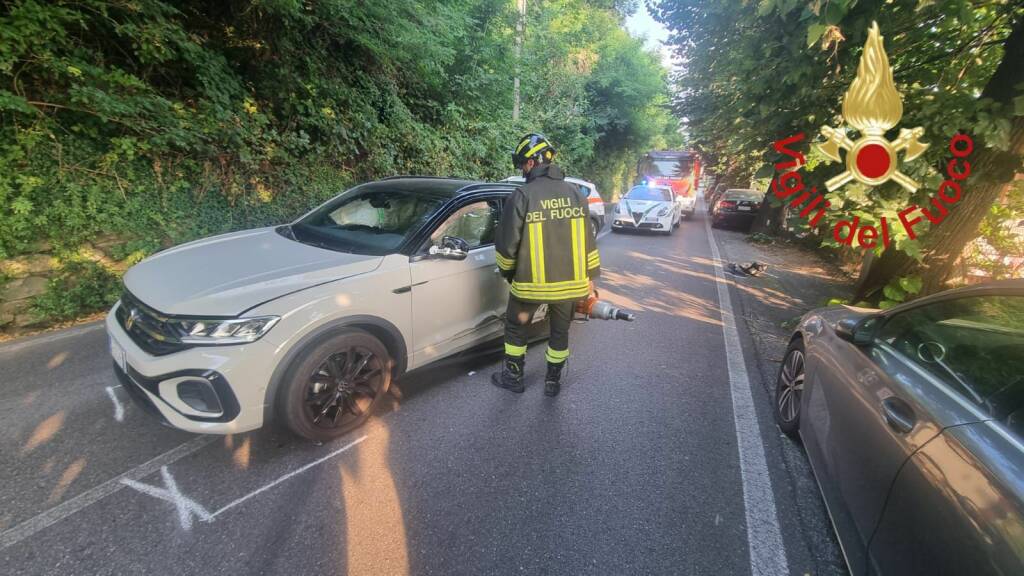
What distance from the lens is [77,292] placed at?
4.31 metres

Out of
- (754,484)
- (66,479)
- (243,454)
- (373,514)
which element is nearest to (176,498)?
(243,454)

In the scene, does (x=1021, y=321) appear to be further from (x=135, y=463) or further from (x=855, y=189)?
(x=135, y=463)

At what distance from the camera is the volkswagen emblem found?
7.95 feet

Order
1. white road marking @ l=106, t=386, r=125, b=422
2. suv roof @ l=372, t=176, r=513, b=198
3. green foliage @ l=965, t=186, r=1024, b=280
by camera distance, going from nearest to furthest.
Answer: white road marking @ l=106, t=386, r=125, b=422, suv roof @ l=372, t=176, r=513, b=198, green foliage @ l=965, t=186, r=1024, b=280

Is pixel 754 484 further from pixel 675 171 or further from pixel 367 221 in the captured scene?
pixel 675 171

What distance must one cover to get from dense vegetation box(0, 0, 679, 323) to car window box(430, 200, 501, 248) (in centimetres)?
363

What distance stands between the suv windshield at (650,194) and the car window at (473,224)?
10.1 meters

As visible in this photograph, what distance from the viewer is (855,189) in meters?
3.53

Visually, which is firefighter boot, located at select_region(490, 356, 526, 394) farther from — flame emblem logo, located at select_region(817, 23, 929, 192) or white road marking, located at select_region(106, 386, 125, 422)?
flame emblem logo, located at select_region(817, 23, 929, 192)

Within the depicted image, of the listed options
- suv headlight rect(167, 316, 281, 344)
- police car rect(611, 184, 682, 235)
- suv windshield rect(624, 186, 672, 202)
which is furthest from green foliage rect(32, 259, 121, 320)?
suv windshield rect(624, 186, 672, 202)


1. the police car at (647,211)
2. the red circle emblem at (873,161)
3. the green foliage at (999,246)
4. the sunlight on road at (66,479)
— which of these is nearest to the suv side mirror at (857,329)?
the red circle emblem at (873,161)

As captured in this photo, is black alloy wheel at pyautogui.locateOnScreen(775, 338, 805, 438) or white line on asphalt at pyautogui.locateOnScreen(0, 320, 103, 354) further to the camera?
white line on asphalt at pyautogui.locateOnScreen(0, 320, 103, 354)

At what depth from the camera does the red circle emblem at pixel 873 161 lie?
359 centimetres

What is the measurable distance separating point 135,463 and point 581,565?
2.50m
